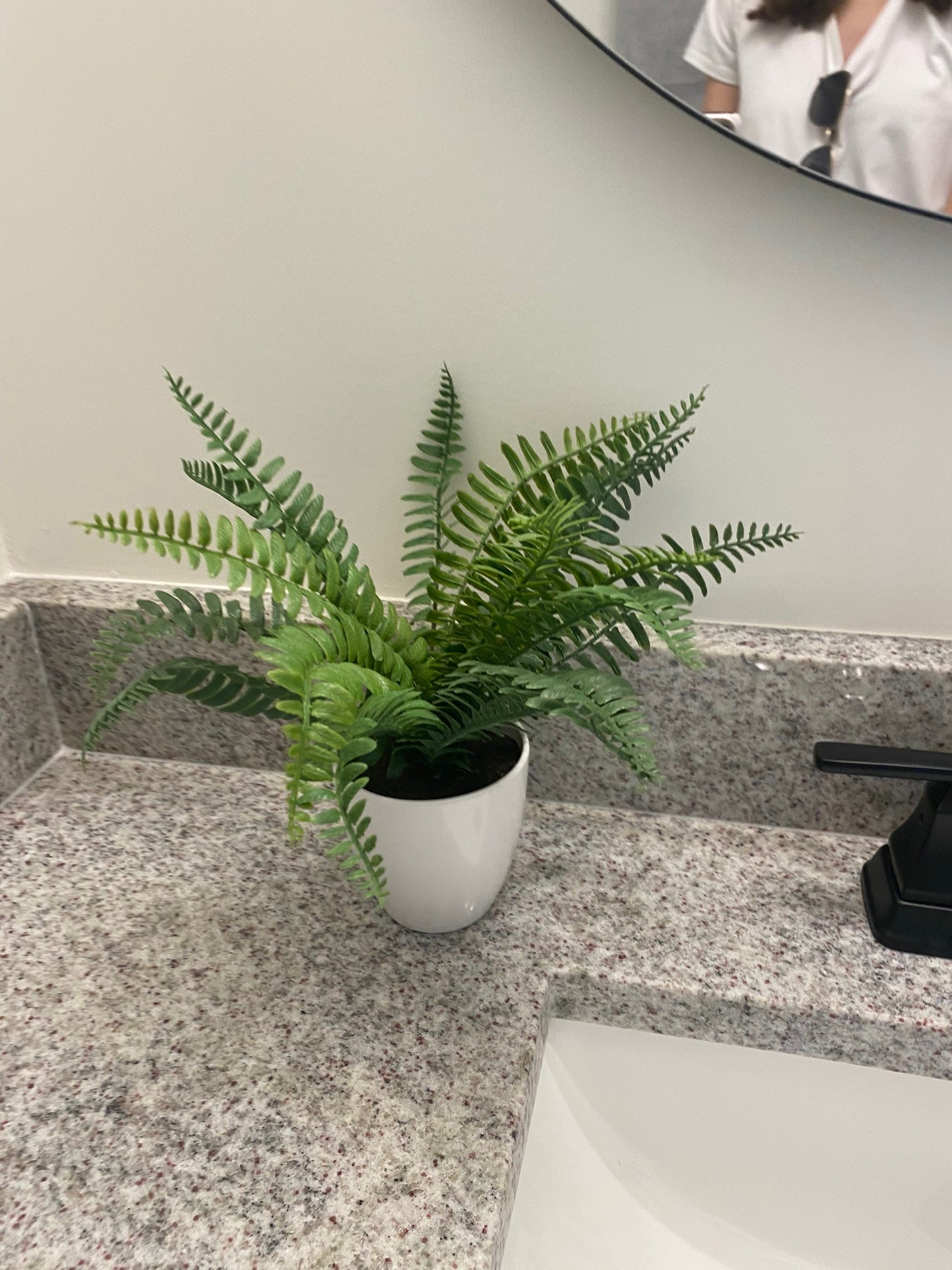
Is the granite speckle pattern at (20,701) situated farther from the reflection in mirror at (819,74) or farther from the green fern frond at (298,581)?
the reflection in mirror at (819,74)

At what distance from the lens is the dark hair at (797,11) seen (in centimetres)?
52

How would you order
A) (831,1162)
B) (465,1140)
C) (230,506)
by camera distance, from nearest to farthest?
(465,1140) → (831,1162) → (230,506)

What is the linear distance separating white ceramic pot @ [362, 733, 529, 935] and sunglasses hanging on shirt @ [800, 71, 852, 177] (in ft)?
1.34

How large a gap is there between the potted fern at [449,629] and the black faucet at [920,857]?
0.54 ft

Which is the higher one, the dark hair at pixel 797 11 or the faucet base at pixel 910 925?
the dark hair at pixel 797 11

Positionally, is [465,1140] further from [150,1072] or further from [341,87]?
[341,87]

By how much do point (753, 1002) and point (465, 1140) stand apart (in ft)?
0.66

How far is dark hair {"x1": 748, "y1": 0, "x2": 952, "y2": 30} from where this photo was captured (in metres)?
0.52

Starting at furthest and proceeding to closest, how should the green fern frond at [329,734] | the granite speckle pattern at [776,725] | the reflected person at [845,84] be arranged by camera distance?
the granite speckle pattern at [776,725], the reflected person at [845,84], the green fern frond at [329,734]

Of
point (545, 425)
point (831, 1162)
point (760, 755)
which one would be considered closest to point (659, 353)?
point (545, 425)

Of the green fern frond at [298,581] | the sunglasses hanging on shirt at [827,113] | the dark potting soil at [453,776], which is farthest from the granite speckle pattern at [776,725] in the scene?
the sunglasses hanging on shirt at [827,113]

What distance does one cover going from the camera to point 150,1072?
531mm

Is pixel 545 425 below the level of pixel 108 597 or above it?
above

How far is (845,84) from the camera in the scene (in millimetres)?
532
